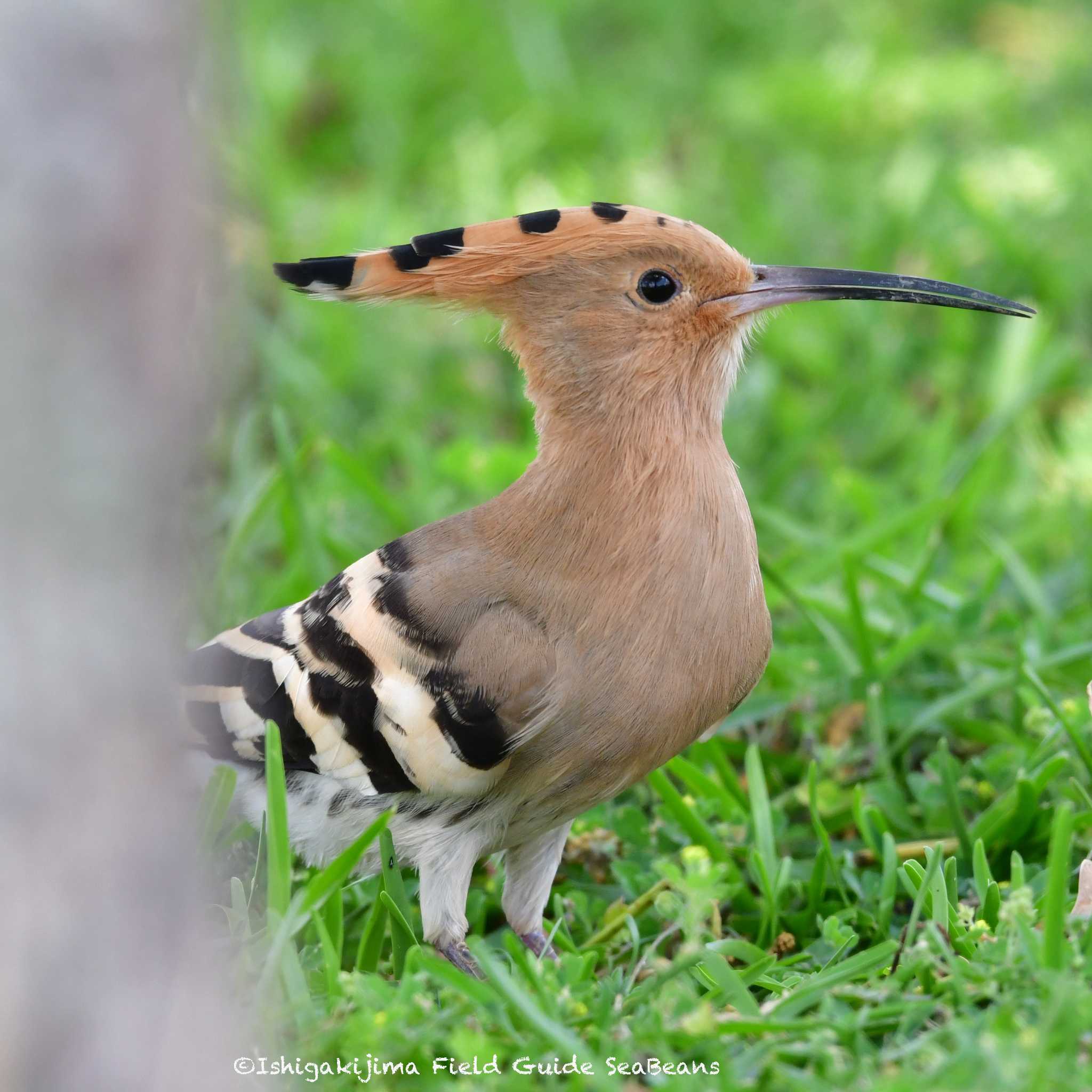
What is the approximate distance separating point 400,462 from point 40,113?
2842mm

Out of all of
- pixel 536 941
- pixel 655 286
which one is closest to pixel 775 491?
pixel 655 286

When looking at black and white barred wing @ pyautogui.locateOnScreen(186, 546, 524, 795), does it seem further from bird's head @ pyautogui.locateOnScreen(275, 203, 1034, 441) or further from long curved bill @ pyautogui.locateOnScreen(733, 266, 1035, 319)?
long curved bill @ pyautogui.locateOnScreen(733, 266, 1035, 319)

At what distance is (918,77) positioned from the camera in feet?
18.7

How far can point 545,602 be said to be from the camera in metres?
2.13

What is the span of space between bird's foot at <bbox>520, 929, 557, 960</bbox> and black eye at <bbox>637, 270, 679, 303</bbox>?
40.8 inches

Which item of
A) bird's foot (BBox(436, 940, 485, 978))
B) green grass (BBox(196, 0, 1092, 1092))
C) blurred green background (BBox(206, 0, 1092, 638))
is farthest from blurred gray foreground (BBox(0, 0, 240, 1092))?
blurred green background (BBox(206, 0, 1092, 638))

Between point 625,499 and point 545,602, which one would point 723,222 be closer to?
point 625,499

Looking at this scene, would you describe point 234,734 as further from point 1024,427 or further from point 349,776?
point 1024,427

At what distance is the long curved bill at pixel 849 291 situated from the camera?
2.32 metres

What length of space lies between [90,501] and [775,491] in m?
2.78

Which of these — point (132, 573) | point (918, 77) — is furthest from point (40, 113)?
point (918, 77)

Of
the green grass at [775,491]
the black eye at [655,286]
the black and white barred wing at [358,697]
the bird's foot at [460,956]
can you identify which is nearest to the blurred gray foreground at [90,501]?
the green grass at [775,491]

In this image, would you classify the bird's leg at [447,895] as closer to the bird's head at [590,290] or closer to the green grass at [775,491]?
the green grass at [775,491]

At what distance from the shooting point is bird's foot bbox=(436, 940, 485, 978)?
2170 millimetres
